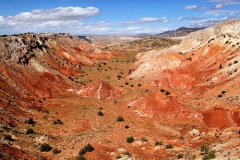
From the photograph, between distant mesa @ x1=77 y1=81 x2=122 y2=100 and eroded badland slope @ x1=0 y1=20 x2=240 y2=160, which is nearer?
eroded badland slope @ x1=0 y1=20 x2=240 y2=160

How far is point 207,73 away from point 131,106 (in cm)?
2149

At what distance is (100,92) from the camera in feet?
217

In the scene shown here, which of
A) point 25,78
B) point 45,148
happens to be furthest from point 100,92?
point 45,148

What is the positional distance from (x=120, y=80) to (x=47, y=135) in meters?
43.3

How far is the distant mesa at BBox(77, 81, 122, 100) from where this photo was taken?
6600 centimetres

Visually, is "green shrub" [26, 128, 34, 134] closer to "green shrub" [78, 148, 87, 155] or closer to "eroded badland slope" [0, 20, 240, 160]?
"eroded badland slope" [0, 20, 240, 160]

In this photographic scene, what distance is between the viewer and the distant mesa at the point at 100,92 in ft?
217

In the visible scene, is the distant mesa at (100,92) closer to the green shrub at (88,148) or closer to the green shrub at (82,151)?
the green shrub at (88,148)

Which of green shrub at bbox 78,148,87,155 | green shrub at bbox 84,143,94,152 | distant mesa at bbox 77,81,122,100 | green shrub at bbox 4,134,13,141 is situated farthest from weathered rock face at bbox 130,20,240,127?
green shrub at bbox 4,134,13,141

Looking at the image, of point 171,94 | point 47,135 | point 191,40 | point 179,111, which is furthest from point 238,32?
point 47,135

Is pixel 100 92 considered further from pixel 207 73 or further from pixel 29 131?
pixel 29 131

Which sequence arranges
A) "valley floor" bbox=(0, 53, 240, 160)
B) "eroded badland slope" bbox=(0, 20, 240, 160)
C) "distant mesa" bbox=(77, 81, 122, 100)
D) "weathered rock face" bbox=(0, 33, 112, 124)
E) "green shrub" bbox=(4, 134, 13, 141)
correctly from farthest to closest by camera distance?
"distant mesa" bbox=(77, 81, 122, 100), "weathered rock face" bbox=(0, 33, 112, 124), "eroded badland slope" bbox=(0, 20, 240, 160), "green shrub" bbox=(4, 134, 13, 141), "valley floor" bbox=(0, 53, 240, 160)

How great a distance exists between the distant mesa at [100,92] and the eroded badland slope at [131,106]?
0.70 feet

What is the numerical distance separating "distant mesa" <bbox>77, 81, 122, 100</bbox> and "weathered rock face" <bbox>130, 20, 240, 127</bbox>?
11.6m
